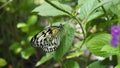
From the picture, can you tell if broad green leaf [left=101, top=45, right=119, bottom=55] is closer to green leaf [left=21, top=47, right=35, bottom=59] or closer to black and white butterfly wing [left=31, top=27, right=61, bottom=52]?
black and white butterfly wing [left=31, top=27, right=61, bottom=52]

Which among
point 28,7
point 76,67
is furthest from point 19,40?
point 76,67

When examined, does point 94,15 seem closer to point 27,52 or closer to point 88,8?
point 88,8

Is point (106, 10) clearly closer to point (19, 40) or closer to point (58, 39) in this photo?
point (58, 39)

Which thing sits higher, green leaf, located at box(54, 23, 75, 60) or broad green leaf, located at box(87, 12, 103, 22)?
broad green leaf, located at box(87, 12, 103, 22)

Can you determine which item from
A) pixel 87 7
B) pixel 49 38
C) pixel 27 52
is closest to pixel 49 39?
pixel 49 38

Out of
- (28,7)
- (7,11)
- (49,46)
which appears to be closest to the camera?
(49,46)

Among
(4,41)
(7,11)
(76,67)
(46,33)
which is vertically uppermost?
(46,33)

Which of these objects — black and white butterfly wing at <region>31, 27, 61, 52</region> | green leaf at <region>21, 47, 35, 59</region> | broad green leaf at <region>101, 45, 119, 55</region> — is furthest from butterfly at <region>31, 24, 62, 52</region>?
green leaf at <region>21, 47, 35, 59</region>
